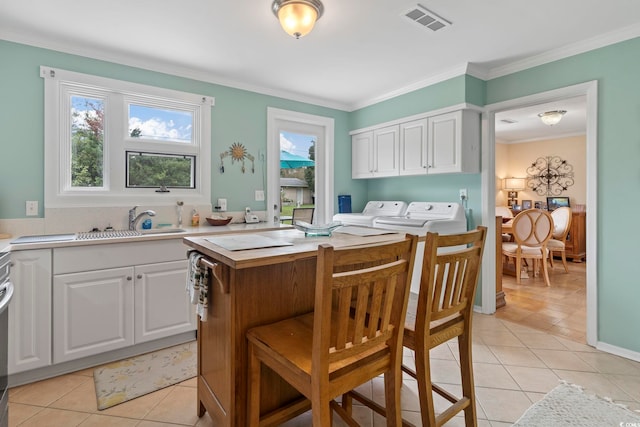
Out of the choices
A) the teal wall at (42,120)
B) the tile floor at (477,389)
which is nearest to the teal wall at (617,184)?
the tile floor at (477,389)

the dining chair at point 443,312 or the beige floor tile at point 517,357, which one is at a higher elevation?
the dining chair at point 443,312

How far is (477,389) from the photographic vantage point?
2.03 metres

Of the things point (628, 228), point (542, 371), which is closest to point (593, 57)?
point (628, 228)

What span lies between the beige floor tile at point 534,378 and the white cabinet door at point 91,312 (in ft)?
8.85

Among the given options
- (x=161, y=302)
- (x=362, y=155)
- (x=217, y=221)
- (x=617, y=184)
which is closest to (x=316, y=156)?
(x=362, y=155)

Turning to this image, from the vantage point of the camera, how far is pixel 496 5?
6.91 feet

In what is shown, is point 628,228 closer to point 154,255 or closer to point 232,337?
point 232,337

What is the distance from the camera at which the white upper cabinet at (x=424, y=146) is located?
10.4ft

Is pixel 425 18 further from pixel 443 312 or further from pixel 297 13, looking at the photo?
pixel 443 312

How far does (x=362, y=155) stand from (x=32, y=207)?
336 centimetres

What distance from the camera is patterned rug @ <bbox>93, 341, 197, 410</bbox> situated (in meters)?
1.99

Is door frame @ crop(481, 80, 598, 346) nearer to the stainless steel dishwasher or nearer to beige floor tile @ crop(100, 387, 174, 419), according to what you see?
beige floor tile @ crop(100, 387, 174, 419)

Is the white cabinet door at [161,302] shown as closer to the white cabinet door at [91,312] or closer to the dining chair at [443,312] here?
the white cabinet door at [91,312]

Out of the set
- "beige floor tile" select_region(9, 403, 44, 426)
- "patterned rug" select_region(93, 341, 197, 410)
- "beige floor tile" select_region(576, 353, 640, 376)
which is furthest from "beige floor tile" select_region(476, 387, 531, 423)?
"beige floor tile" select_region(9, 403, 44, 426)
